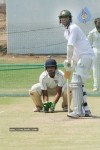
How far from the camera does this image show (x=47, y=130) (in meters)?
9.70

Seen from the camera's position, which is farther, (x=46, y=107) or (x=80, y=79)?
(x=46, y=107)

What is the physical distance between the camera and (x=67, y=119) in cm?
1080

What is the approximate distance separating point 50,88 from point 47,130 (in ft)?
7.71

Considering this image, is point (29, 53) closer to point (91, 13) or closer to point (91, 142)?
point (91, 13)

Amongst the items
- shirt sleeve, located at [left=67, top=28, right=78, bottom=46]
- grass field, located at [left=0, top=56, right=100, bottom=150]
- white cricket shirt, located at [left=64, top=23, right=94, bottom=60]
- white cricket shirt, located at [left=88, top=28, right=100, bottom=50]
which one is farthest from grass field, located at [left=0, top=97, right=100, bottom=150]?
white cricket shirt, located at [left=88, top=28, right=100, bottom=50]

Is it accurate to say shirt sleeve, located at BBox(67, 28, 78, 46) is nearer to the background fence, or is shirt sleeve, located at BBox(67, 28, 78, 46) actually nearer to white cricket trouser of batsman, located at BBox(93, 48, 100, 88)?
white cricket trouser of batsman, located at BBox(93, 48, 100, 88)

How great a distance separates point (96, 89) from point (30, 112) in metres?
3.65

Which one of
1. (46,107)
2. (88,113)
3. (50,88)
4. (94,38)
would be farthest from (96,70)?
(88,113)

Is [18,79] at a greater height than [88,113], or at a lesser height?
lesser

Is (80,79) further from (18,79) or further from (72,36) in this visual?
(18,79)

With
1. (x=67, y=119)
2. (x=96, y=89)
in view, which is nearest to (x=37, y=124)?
(x=67, y=119)

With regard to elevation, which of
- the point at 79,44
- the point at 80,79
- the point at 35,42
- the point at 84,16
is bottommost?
the point at 35,42

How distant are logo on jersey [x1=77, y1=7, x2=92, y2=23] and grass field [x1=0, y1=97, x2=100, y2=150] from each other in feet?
51.0

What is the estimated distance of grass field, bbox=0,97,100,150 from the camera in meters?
8.58
